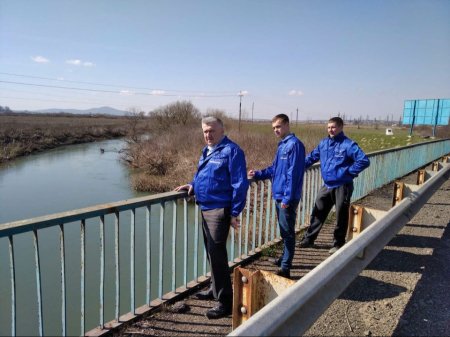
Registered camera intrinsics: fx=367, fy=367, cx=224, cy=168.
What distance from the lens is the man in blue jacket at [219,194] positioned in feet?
10.1

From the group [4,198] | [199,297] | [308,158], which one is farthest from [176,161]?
[199,297]

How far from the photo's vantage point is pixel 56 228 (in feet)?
27.2

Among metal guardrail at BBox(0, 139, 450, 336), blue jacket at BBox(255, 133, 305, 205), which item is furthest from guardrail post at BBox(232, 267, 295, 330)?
blue jacket at BBox(255, 133, 305, 205)

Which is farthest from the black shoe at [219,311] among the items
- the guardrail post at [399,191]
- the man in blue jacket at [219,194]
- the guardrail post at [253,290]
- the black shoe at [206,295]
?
the guardrail post at [399,191]

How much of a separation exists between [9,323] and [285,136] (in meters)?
2.98

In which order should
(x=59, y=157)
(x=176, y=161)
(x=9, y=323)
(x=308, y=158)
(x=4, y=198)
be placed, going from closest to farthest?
(x=9, y=323) < (x=308, y=158) < (x=4, y=198) < (x=176, y=161) < (x=59, y=157)

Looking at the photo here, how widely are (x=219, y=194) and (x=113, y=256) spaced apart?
4206 millimetres

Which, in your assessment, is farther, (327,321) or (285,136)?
(285,136)

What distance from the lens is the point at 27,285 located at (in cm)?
321

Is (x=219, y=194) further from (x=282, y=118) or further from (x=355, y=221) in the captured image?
(x=355, y=221)

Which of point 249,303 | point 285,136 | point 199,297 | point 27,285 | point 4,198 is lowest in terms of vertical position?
point 4,198

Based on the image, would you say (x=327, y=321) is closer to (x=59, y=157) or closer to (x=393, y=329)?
(x=393, y=329)

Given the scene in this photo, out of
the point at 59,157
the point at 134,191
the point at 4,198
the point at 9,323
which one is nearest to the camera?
the point at 9,323

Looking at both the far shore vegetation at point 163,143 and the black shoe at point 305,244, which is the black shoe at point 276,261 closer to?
the black shoe at point 305,244
